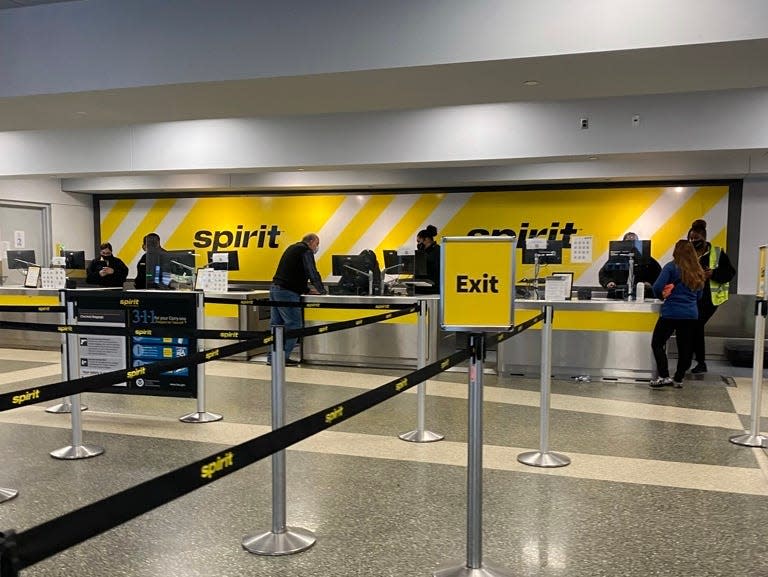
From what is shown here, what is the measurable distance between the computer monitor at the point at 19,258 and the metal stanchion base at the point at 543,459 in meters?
8.21

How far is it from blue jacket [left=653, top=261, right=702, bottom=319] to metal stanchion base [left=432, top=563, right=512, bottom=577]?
4.71m

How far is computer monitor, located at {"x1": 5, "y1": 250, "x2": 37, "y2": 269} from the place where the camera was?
961cm

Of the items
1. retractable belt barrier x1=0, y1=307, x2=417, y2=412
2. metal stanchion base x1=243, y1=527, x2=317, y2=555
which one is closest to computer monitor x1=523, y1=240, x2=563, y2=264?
retractable belt barrier x1=0, y1=307, x2=417, y2=412

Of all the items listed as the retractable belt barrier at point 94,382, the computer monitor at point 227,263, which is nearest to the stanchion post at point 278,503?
the retractable belt barrier at point 94,382

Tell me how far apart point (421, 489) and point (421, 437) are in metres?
1.04

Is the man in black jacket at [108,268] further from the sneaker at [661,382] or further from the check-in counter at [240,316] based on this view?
the sneaker at [661,382]

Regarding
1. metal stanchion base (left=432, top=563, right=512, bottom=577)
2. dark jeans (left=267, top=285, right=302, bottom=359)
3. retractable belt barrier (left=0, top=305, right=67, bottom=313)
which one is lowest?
metal stanchion base (left=432, top=563, right=512, bottom=577)

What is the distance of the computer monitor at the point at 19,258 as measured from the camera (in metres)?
9.61

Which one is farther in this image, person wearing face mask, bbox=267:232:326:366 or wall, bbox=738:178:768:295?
wall, bbox=738:178:768:295

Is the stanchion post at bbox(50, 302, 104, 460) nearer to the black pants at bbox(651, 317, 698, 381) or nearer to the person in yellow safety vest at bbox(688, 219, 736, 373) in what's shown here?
the black pants at bbox(651, 317, 698, 381)

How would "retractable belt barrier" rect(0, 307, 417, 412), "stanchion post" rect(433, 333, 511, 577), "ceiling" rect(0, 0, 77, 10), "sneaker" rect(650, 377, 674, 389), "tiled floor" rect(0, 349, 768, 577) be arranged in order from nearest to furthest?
"retractable belt barrier" rect(0, 307, 417, 412) → "stanchion post" rect(433, 333, 511, 577) → "tiled floor" rect(0, 349, 768, 577) → "ceiling" rect(0, 0, 77, 10) → "sneaker" rect(650, 377, 674, 389)

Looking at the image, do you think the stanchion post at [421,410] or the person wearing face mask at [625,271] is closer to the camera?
the stanchion post at [421,410]

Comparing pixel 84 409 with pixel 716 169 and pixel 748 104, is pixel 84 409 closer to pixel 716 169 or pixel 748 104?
pixel 748 104

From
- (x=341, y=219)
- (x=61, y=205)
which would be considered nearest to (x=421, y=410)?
(x=341, y=219)
